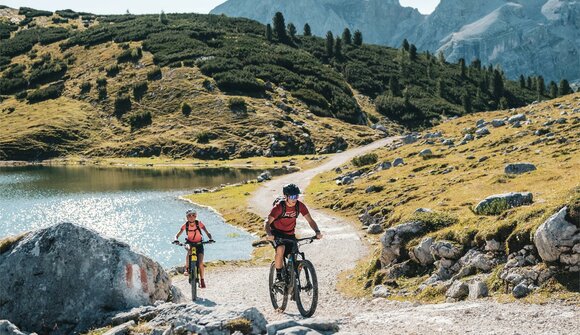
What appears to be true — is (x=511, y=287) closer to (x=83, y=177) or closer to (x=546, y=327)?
(x=546, y=327)

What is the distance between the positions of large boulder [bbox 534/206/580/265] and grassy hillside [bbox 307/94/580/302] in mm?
752

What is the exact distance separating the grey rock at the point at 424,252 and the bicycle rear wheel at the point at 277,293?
27.2ft

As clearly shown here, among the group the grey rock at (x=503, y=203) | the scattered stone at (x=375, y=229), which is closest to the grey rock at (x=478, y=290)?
the grey rock at (x=503, y=203)

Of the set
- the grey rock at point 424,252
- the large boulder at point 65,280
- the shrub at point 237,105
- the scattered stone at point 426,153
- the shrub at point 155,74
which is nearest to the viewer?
the large boulder at point 65,280

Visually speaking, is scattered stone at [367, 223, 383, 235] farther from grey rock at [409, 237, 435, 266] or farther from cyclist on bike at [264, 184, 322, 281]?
cyclist on bike at [264, 184, 322, 281]

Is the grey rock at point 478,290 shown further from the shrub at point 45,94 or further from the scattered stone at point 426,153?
the shrub at point 45,94

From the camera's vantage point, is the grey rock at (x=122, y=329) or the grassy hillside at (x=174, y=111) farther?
the grassy hillside at (x=174, y=111)

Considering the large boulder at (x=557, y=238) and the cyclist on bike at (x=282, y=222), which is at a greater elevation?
the cyclist on bike at (x=282, y=222)

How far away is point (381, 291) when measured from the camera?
23531mm

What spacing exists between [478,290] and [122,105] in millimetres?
169192

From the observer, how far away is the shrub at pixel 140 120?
167 m

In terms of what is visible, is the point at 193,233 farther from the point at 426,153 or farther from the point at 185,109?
the point at 185,109

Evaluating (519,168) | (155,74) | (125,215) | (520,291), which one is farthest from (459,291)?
(155,74)

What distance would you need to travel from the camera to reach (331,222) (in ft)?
184
